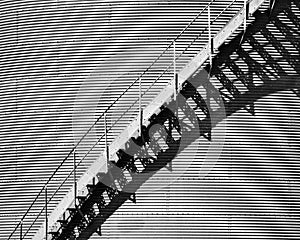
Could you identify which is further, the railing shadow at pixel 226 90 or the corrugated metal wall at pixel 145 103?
the railing shadow at pixel 226 90

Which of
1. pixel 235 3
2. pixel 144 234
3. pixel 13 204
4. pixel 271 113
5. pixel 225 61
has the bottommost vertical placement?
pixel 144 234

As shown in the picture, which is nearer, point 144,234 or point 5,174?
point 144,234

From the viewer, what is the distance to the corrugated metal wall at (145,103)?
1497 cm

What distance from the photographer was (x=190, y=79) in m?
15.2

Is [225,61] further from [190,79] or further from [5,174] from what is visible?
[5,174]

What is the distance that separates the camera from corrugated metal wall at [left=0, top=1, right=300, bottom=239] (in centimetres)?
1497

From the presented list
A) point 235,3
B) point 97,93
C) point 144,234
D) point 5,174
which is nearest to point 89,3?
point 97,93

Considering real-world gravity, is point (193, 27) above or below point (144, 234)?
above

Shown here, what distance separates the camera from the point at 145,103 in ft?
50.3

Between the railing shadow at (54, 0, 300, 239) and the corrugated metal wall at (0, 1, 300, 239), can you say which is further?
the railing shadow at (54, 0, 300, 239)

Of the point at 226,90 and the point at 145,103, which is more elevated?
the point at 226,90

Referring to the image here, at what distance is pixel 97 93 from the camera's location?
15.5 meters

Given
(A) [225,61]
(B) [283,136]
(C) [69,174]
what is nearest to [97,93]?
(C) [69,174]

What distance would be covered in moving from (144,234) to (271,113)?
3.74 metres
